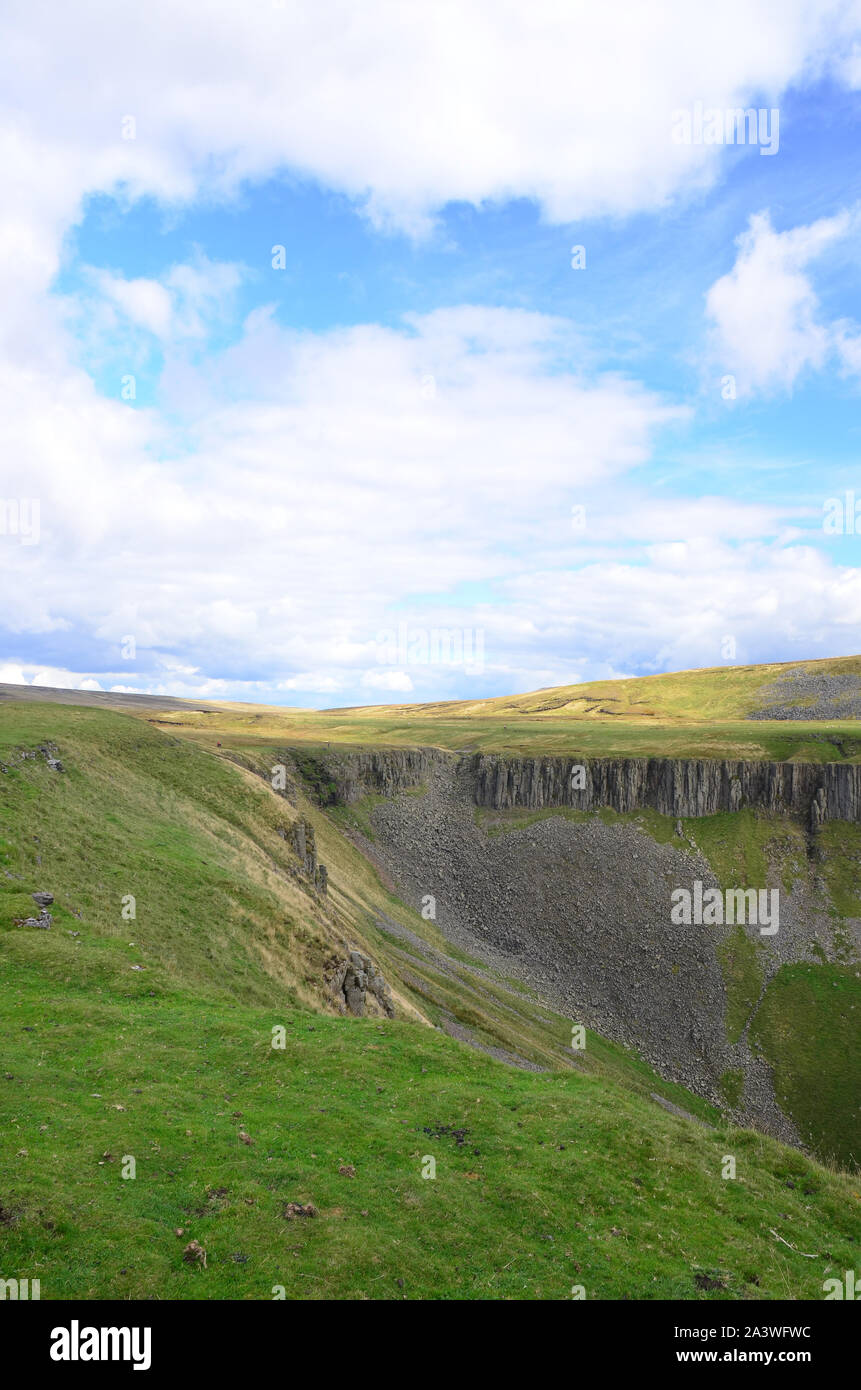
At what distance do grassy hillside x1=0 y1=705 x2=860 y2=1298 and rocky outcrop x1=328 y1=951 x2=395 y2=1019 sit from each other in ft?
6.40

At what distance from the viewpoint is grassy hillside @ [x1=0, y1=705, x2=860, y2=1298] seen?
1548 centimetres

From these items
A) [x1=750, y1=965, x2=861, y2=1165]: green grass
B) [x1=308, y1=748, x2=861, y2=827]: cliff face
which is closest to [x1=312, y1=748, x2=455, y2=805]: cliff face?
[x1=308, y1=748, x2=861, y2=827]: cliff face

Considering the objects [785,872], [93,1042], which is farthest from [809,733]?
[93,1042]

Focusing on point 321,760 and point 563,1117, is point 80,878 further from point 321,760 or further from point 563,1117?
point 321,760

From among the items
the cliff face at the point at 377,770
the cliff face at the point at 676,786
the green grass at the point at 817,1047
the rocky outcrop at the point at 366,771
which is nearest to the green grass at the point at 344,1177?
the green grass at the point at 817,1047

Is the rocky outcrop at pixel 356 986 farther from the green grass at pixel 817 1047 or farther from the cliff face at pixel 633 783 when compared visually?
the cliff face at pixel 633 783

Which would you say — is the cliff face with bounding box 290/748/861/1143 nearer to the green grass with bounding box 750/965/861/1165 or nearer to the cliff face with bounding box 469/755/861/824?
the cliff face with bounding box 469/755/861/824

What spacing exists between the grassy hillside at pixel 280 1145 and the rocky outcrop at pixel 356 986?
6.40 feet

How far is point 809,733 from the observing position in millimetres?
131625

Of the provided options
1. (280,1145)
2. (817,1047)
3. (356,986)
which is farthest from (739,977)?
(280,1145)

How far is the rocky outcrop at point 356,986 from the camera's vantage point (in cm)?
4225

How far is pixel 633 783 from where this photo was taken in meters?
120

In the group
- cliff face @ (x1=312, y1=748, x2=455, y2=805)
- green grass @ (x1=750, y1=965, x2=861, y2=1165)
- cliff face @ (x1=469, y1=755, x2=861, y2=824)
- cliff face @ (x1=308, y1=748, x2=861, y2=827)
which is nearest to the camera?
green grass @ (x1=750, y1=965, x2=861, y2=1165)

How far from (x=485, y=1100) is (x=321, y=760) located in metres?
95.2
